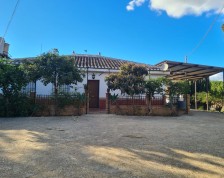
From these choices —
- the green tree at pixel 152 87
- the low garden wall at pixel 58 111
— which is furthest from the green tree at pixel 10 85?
the green tree at pixel 152 87

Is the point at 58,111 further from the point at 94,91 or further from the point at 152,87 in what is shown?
the point at 152,87

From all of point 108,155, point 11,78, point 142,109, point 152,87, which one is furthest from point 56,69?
point 108,155

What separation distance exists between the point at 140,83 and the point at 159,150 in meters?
8.94

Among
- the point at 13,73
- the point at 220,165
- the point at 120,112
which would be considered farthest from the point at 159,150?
the point at 13,73

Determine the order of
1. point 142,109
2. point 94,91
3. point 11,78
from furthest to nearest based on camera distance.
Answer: point 94,91 < point 142,109 < point 11,78

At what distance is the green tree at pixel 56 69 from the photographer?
13.1 m

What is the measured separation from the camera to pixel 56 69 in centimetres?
1326

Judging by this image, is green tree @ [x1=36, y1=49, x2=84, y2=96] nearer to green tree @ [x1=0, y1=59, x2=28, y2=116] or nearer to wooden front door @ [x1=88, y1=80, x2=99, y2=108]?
green tree @ [x1=0, y1=59, x2=28, y2=116]

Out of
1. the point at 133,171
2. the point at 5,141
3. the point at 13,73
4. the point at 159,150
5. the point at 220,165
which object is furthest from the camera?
the point at 13,73

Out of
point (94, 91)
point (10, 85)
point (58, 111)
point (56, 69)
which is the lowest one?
point (58, 111)

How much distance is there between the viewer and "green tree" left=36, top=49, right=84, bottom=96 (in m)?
13.1

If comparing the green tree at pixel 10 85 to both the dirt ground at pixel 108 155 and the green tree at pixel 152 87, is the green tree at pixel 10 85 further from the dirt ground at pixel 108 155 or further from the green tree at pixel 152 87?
the green tree at pixel 152 87

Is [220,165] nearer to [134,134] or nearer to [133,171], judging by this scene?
[133,171]

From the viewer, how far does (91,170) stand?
4348 mm
